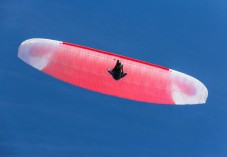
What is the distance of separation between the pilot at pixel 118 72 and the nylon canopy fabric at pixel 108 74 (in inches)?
11.7

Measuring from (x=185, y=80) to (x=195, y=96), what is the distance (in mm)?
1061

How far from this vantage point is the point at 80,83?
59.0ft

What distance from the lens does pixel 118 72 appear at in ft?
55.1

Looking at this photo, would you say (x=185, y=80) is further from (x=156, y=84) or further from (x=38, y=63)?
(x=38, y=63)

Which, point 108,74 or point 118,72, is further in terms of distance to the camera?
point 108,74

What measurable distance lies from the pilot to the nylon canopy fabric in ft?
0.98

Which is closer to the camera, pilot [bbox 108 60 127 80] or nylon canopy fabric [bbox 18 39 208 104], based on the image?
pilot [bbox 108 60 127 80]

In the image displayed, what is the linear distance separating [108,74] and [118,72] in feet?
2.79

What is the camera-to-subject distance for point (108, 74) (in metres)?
17.5

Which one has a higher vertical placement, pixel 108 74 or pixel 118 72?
pixel 108 74

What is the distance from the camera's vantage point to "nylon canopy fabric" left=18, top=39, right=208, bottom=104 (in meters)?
17.1

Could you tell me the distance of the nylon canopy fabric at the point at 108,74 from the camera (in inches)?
674

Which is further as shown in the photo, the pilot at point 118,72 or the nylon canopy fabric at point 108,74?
the nylon canopy fabric at point 108,74

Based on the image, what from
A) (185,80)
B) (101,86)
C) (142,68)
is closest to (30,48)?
(101,86)
